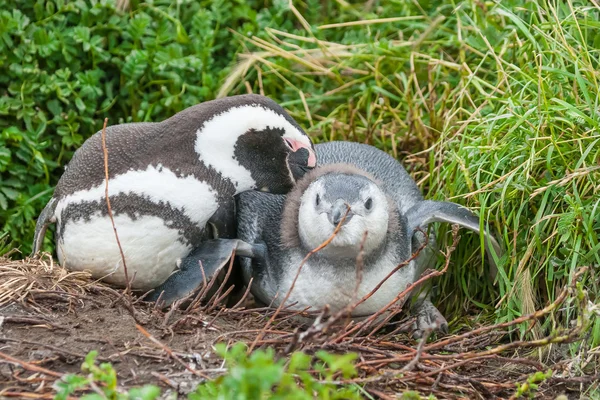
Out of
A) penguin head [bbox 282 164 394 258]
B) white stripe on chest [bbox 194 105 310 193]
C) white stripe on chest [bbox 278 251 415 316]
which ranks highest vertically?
white stripe on chest [bbox 194 105 310 193]

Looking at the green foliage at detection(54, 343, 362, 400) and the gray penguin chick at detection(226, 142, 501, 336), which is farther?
the gray penguin chick at detection(226, 142, 501, 336)

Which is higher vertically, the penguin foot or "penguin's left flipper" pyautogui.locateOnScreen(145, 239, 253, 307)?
"penguin's left flipper" pyautogui.locateOnScreen(145, 239, 253, 307)

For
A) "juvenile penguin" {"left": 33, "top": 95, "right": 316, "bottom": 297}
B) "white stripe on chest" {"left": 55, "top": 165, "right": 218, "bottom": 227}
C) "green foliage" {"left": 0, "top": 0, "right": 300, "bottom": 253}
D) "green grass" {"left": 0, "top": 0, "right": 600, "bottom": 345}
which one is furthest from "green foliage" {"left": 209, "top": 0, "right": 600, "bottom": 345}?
"white stripe on chest" {"left": 55, "top": 165, "right": 218, "bottom": 227}

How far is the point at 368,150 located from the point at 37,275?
1.75m

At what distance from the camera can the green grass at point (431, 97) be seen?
Result: 389 cm

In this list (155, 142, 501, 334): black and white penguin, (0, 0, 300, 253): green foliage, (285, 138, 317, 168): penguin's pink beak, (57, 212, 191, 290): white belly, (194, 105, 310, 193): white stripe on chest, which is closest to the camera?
(155, 142, 501, 334): black and white penguin

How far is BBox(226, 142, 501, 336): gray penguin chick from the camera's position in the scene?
373 centimetres

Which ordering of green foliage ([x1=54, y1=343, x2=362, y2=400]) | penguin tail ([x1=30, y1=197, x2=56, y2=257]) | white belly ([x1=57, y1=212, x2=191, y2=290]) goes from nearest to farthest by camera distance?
green foliage ([x1=54, y1=343, x2=362, y2=400]) < white belly ([x1=57, y1=212, x2=191, y2=290]) < penguin tail ([x1=30, y1=197, x2=56, y2=257])

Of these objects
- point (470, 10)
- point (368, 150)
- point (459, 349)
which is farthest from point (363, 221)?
point (470, 10)

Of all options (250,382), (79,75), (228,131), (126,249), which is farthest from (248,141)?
(250,382)

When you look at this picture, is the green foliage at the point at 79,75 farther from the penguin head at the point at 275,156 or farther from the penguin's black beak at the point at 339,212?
the penguin's black beak at the point at 339,212

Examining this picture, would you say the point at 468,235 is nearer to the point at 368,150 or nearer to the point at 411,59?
the point at 368,150

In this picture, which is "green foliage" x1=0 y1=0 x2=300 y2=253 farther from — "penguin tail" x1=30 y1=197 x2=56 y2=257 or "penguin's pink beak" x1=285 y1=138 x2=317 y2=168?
"penguin's pink beak" x1=285 y1=138 x2=317 y2=168

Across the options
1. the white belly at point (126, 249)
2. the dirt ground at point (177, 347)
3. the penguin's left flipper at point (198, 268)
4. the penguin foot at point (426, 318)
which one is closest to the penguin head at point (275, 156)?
the penguin's left flipper at point (198, 268)
